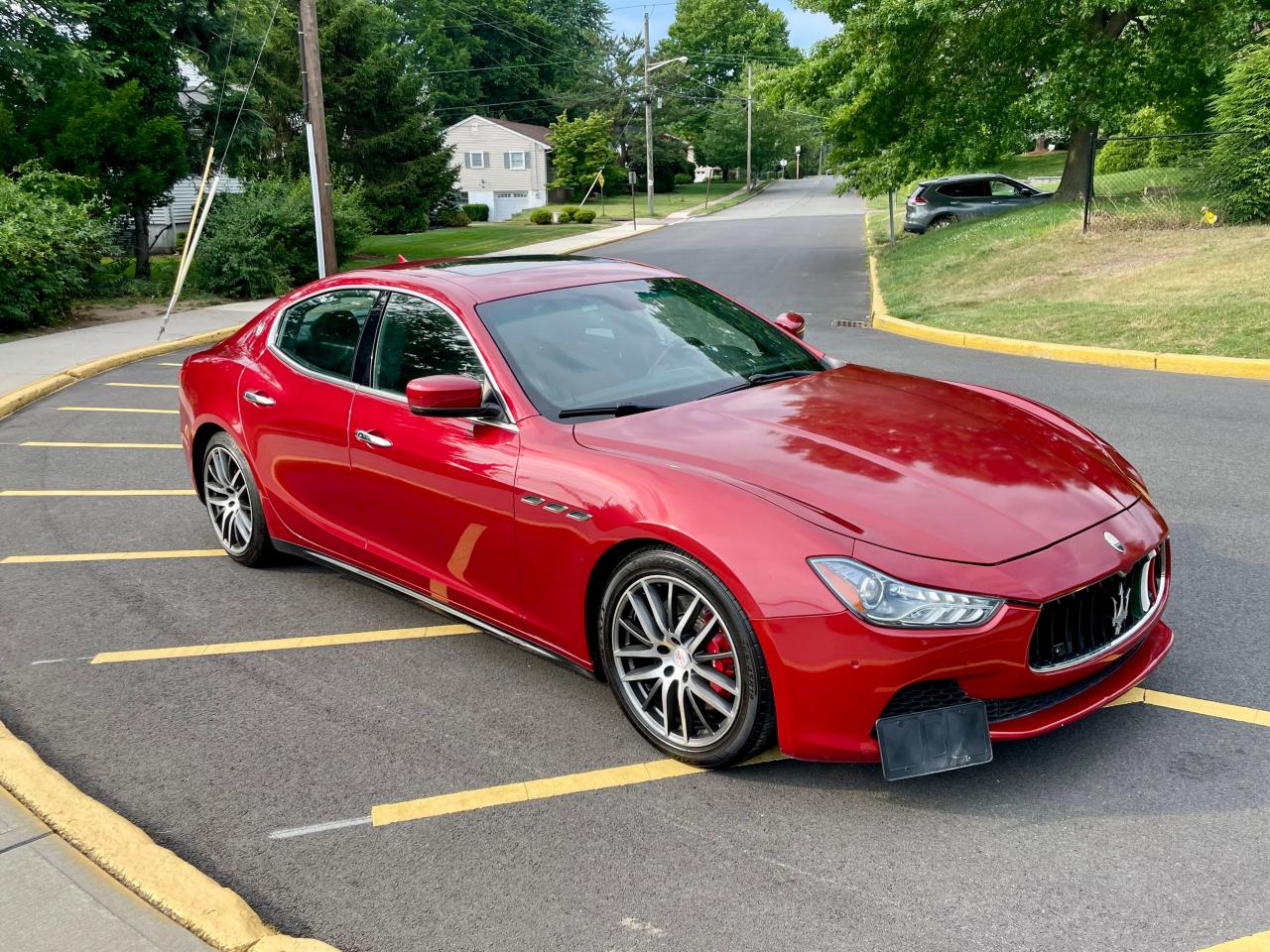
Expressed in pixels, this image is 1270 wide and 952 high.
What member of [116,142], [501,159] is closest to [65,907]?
[116,142]

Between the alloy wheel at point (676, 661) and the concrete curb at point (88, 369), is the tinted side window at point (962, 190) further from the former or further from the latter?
the alloy wheel at point (676, 661)

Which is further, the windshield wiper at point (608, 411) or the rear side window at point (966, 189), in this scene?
the rear side window at point (966, 189)

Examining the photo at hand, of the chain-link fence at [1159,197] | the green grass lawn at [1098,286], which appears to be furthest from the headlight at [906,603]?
the chain-link fence at [1159,197]

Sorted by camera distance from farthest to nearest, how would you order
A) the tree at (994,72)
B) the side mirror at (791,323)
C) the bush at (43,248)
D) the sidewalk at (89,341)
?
the tree at (994,72) → the bush at (43,248) → the sidewalk at (89,341) → the side mirror at (791,323)

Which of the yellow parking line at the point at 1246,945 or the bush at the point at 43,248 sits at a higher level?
the bush at the point at 43,248

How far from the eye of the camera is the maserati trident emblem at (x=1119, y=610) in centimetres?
344

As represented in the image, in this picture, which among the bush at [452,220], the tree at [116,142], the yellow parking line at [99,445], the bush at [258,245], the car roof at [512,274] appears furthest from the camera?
the bush at [452,220]

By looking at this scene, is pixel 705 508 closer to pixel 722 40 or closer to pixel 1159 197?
pixel 1159 197

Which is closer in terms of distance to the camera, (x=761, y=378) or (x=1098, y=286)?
(x=761, y=378)

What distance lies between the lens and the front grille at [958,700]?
315 cm

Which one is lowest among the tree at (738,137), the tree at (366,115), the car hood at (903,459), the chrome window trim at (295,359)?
the car hood at (903,459)

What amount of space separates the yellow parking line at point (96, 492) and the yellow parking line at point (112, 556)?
1.27m

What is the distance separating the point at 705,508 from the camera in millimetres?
3410

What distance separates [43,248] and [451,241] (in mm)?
22260
